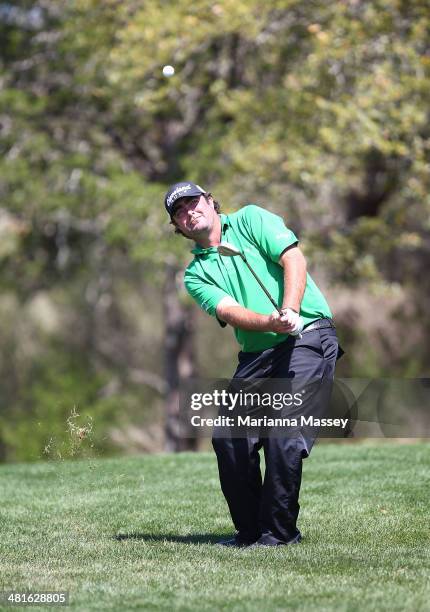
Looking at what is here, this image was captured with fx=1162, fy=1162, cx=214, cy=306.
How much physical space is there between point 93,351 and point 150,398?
204 centimetres

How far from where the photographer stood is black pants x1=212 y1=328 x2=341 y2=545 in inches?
249

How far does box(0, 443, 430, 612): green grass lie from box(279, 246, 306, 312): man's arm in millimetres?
1342

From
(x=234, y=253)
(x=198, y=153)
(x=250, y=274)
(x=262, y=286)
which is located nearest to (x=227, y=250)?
(x=234, y=253)

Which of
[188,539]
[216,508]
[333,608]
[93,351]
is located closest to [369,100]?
[216,508]

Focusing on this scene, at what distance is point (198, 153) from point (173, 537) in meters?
15.9

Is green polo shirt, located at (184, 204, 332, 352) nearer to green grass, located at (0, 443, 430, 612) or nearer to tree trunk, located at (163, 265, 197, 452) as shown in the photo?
green grass, located at (0, 443, 430, 612)

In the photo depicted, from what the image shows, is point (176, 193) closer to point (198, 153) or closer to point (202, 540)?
point (202, 540)

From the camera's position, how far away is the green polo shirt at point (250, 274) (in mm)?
6363

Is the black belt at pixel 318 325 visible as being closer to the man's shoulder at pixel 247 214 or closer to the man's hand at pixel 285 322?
the man's hand at pixel 285 322

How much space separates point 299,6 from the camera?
18.6 meters

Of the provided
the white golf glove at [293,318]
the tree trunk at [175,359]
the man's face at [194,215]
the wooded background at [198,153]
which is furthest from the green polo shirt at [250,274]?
the tree trunk at [175,359]

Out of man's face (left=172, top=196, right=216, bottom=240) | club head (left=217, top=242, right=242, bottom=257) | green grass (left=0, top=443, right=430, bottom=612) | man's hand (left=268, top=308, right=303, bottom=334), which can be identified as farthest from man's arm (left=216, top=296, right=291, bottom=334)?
green grass (left=0, top=443, right=430, bottom=612)

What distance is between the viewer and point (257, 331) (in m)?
6.24

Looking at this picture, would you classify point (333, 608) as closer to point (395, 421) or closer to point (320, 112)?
point (395, 421)
